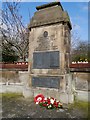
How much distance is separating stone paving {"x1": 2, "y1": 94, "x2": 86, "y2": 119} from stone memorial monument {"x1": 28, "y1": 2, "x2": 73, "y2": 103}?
3.37 feet

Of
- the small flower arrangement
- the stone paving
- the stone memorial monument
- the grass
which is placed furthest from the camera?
the stone memorial monument

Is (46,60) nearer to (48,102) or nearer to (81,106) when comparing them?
(48,102)

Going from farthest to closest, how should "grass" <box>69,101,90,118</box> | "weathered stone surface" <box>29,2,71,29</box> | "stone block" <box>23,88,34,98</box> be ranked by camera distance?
"stone block" <box>23,88,34,98</box> → "weathered stone surface" <box>29,2,71,29</box> → "grass" <box>69,101,90,118</box>

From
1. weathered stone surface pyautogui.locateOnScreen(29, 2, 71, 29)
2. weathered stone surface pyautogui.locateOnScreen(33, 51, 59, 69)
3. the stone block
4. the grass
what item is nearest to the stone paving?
the grass

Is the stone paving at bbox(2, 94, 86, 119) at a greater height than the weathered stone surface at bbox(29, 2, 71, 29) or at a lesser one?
lesser

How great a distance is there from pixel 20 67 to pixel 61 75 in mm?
3080

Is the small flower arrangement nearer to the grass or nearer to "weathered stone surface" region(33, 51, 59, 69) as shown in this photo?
the grass

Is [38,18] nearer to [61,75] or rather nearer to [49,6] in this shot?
[49,6]

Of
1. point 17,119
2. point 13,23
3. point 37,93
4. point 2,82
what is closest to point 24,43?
point 13,23

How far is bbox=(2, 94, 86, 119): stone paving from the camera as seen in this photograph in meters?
5.22

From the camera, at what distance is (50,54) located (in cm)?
737

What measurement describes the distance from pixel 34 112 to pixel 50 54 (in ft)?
10.4

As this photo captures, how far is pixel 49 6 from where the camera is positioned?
789cm

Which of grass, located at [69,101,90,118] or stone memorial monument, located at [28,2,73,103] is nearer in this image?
grass, located at [69,101,90,118]
